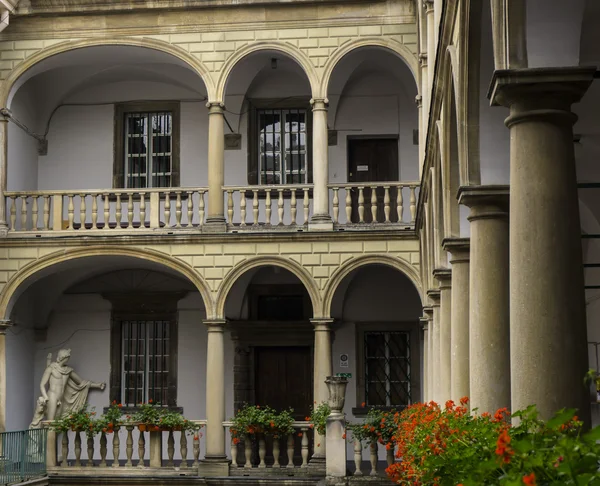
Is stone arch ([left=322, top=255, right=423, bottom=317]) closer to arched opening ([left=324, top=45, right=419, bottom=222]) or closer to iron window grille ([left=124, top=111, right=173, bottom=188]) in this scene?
arched opening ([left=324, top=45, right=419, bottom=222])

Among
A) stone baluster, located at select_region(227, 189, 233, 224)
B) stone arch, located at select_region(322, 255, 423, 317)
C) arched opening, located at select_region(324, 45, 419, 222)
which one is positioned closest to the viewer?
stone arch, located at select_region(322, 255, 423, 317)

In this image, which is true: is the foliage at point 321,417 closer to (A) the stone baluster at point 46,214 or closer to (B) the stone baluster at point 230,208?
(B) the stone baluster at point 230,208

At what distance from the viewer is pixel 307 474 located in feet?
57.2

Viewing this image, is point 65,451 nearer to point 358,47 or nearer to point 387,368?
point 387,368

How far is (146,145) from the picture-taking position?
21266 millimetres

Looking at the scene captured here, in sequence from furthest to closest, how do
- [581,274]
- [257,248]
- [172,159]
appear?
[172,159]
[257,248]
[581,274]

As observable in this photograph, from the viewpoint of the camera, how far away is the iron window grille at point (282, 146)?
68.6 ft

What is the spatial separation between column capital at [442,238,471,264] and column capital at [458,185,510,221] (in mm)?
1834

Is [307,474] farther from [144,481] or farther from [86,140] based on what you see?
[86,140]

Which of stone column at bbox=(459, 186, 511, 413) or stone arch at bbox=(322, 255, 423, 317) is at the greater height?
stone arch at bbox=(322, 255, 423, 317)

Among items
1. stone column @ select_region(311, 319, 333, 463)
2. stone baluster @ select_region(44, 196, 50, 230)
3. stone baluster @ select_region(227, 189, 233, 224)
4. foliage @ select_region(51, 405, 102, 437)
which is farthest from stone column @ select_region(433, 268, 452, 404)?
stone baluster @ select_region(44, 196, 50, 230)

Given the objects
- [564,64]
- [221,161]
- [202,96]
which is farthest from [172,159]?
[564,64]

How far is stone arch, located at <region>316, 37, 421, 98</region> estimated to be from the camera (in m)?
18.5

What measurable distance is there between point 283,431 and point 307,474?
0.88 metres
